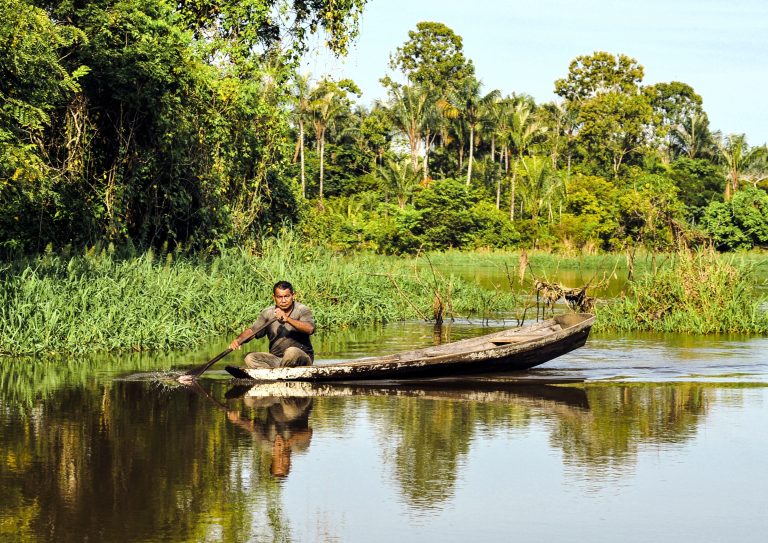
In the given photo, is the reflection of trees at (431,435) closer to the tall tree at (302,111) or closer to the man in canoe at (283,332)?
the man in canoe at (283,332)

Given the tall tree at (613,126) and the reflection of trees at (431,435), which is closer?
the reflection of trees at (431,435)

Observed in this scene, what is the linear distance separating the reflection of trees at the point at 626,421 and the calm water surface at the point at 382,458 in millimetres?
33

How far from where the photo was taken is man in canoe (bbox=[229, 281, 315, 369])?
482 inches

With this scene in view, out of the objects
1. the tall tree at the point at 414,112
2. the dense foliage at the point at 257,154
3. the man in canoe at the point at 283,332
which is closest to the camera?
the man in canoe at the point at 283,332

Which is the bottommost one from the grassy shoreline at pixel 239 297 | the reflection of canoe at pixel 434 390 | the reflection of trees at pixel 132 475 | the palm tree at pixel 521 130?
the reflection of trees at pixel 132 475

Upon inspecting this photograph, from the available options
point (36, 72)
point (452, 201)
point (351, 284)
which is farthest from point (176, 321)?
point (452, 201)

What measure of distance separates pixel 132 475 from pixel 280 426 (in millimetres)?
2300

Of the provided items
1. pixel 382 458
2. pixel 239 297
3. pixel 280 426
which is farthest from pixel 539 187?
pixel 382 458

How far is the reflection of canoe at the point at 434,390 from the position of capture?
11828mm

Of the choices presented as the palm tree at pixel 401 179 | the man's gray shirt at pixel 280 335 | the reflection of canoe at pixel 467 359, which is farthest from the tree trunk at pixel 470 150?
the man's gray shirt at pixel 280 335

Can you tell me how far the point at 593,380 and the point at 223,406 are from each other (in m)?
4.69

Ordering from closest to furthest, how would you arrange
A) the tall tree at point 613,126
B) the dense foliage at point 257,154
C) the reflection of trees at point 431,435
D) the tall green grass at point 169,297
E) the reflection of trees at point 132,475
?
the reflection of trees at point 132,475
the reflection of trees at point 431,435
the tall green grass at point 169,297
the dense foliage at point 257,154
the tall tree at point 613,126

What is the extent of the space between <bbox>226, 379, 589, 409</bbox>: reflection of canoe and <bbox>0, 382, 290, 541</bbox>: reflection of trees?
140cm

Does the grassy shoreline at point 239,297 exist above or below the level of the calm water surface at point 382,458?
above
